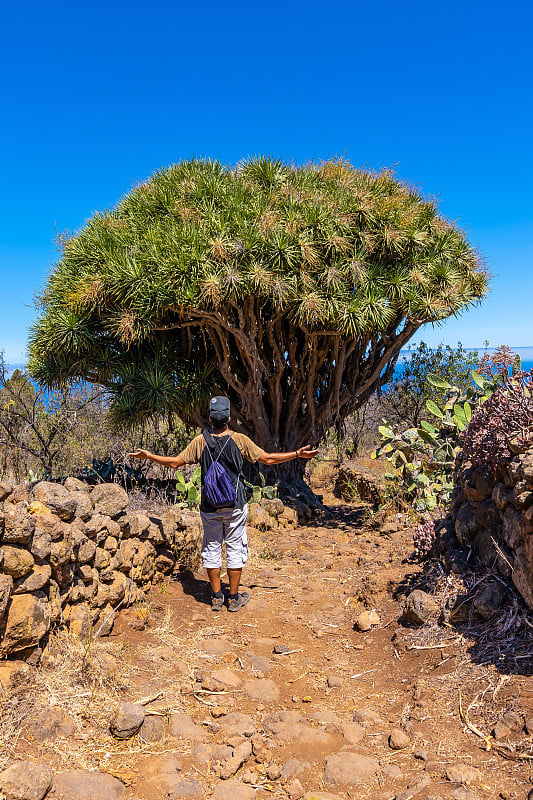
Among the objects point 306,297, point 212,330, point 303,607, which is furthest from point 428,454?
point 212,330

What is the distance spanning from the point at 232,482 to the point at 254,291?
3.46m

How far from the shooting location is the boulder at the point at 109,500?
14.6 feet

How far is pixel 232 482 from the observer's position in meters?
4.58

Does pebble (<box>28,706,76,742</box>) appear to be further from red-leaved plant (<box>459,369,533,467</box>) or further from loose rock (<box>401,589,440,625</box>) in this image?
red-leaved plant (<box>459,369,533,467</box>)

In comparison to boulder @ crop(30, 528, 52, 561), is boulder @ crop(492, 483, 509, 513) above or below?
above

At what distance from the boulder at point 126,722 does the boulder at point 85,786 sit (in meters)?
0.28

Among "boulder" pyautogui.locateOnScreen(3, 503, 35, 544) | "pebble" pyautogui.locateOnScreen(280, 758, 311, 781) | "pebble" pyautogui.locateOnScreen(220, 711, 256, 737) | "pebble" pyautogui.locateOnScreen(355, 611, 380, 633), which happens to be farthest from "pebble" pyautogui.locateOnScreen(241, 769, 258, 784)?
"pebble" pyautogui.locateOnScreen(355, 611, 380, 633)

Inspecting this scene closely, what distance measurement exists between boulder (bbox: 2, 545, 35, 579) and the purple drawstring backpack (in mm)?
1592

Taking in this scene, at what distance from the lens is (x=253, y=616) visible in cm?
473

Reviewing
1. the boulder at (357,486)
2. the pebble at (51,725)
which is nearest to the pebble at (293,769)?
the pebble at (51,725)

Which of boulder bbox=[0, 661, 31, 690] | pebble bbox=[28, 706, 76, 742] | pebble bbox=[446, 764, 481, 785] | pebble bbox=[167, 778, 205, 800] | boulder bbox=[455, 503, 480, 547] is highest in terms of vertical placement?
boulder bbox=[455, 503, 480, 547]

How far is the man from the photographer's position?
4.60 meters

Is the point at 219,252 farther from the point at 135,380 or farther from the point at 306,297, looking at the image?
the point at 135,380

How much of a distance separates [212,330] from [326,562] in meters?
3.71
